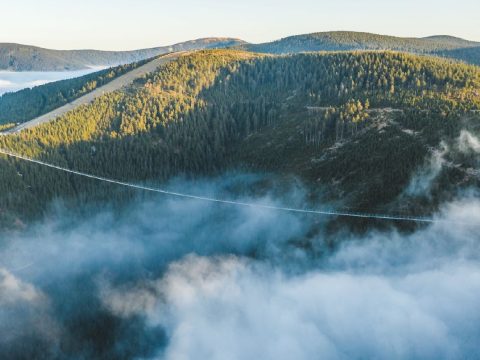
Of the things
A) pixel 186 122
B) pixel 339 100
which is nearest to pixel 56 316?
pixel 186 122

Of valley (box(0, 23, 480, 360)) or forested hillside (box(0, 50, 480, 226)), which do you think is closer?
valley (box(0, 23, 480, 360))

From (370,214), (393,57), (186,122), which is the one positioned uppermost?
(393,57)

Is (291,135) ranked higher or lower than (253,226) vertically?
higher

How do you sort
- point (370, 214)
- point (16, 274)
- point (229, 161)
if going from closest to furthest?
point (370, 214)
point (16, 274)
point (229, 161)

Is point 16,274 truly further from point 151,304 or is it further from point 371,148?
point 371,148

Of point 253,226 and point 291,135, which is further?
point 291,135

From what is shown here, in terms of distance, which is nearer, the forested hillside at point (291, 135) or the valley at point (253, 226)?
the valley at point (253, 226)

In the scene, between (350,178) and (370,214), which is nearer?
(370,214)

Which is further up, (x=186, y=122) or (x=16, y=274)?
(x=186, y=122)
